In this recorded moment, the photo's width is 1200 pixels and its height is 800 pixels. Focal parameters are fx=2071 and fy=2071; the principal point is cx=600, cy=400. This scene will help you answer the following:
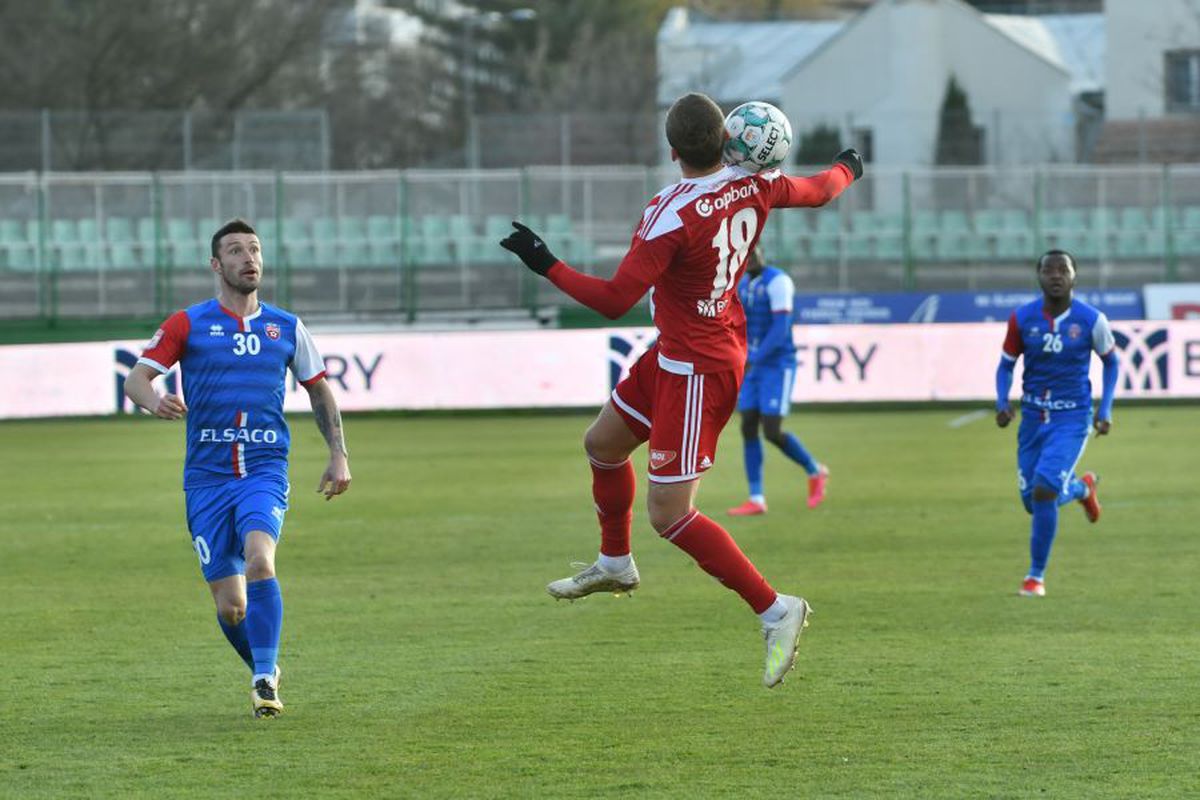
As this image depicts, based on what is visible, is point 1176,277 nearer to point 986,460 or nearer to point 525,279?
point 525,279

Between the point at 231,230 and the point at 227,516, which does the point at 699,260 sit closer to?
the point at 231,230

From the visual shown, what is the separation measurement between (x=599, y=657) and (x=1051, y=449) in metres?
3.37

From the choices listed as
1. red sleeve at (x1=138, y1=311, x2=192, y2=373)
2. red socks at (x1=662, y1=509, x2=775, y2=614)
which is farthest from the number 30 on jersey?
red socks at (x1=662, y1=509, x2=775, y2=614)

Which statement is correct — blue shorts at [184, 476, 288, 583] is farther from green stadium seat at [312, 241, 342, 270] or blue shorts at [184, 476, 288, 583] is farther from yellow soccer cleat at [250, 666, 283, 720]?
green stadium seat at [312, 241, 342, 270]

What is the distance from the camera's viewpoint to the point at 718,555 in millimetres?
7828

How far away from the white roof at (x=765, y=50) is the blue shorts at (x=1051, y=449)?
49.6 metres

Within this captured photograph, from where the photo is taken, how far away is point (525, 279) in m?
32.2

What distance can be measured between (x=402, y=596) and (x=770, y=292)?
16.7 feet

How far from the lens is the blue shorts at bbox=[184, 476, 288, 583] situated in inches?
311

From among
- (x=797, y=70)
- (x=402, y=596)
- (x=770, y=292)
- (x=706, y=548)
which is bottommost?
(x=402, y=596)

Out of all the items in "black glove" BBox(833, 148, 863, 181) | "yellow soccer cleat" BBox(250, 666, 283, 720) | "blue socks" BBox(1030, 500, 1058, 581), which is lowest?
"yellow soccer cleat" BBox(250, 666, 283, 720)

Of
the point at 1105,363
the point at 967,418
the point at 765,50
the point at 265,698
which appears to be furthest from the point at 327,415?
the point at 765,50

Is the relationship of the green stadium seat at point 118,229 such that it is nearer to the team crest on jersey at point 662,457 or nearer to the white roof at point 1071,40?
the team crest on jersey at point 662,457

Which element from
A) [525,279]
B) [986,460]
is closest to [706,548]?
[986,460]
